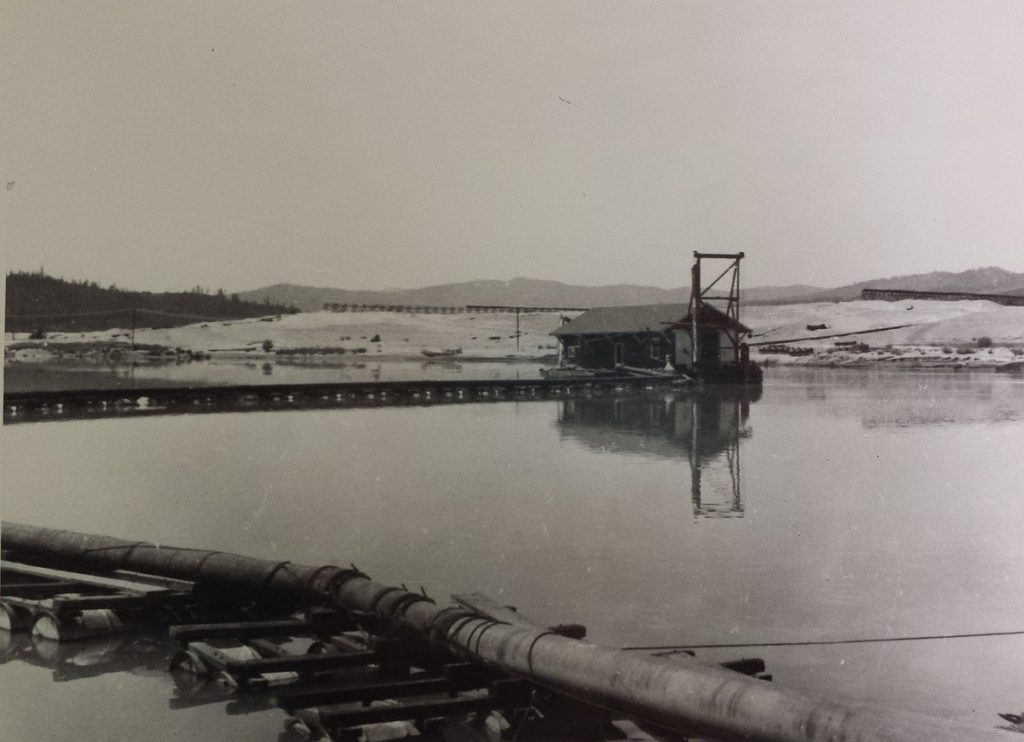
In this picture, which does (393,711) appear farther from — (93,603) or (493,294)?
(493,294)

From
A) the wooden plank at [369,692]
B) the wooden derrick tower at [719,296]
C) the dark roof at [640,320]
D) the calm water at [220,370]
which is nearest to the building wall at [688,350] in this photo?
the dark roof at [640,320]

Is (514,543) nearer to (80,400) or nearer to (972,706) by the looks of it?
(972,706)

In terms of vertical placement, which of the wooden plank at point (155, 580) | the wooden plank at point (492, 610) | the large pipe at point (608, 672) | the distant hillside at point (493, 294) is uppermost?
the distant hillside at point (493, 294)

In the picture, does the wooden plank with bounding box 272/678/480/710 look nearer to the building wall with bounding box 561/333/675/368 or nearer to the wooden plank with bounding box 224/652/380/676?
the wooden plank with bounding box 224/652/380/676

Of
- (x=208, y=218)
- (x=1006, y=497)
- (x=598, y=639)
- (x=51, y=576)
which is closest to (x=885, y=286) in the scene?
(x=1006, y=497)

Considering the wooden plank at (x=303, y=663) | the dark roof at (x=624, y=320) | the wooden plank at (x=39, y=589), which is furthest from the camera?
the dark roof at (x=624, y=320)

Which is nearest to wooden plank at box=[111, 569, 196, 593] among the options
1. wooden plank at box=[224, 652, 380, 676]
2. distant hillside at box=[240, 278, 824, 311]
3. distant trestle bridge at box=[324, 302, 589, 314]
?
wooden plank at box=[224, 652, 380, 676]

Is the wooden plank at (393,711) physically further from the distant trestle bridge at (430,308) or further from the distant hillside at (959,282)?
the distant hillside at (959,282)
